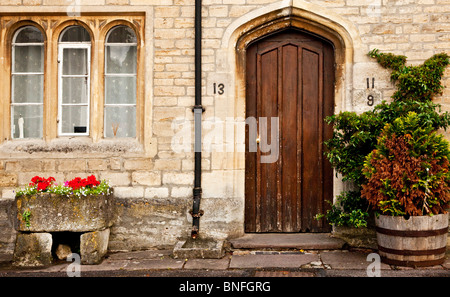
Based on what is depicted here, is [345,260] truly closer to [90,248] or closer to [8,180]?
Answer: [90,248]

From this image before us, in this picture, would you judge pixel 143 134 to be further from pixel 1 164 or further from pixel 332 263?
pixel 332 263

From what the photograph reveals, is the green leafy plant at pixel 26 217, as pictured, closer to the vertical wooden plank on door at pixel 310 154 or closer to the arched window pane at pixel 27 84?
the arched window pane at pixel 27 84

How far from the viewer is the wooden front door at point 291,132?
5.79 metres

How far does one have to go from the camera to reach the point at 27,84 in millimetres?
5926

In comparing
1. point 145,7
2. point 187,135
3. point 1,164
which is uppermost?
point 145,7

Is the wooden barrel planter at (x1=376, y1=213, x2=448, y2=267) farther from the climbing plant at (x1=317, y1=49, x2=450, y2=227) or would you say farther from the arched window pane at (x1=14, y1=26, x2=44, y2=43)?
the arched window pane at (x1=14, y1=26, x2=44, y2=43)

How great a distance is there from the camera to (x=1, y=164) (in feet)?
18.6

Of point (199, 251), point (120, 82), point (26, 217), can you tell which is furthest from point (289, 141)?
point (26, 217)

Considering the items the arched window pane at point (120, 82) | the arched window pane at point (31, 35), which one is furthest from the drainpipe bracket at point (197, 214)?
the arched window pane at point (31, 35)

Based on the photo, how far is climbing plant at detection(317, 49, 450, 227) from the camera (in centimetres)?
505

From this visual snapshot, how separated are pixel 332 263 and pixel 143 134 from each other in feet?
9.59

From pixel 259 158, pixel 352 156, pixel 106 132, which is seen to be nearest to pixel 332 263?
pixel 352 156

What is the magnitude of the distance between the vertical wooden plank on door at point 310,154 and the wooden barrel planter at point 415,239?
4.44 ft

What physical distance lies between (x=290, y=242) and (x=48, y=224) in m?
2.93
